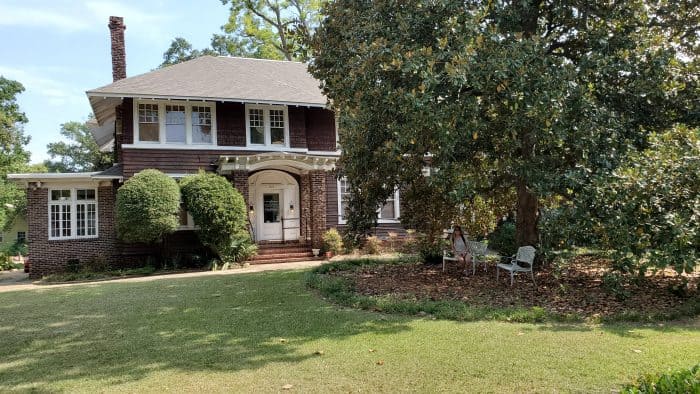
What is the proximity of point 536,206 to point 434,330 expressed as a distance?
6.03 meters

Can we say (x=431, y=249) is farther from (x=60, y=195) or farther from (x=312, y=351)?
(x=60, y=195)

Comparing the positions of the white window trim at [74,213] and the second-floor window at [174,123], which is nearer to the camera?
the white window trim at [74,213]

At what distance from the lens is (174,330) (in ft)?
23.5

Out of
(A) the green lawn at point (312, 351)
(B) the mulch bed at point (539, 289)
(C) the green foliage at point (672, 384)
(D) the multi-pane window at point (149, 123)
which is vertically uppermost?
(D) the multi-pane window at point (149, 123)

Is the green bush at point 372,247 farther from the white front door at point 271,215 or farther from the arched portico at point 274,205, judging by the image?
the white front door at point 271,215

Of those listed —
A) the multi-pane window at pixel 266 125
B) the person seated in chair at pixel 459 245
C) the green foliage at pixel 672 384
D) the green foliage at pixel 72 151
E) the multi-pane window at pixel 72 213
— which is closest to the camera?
the green foliage at pixel 672 384

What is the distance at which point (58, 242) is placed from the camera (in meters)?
16.4

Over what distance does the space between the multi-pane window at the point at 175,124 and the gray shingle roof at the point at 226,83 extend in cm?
74

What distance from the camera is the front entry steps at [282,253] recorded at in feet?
56.6

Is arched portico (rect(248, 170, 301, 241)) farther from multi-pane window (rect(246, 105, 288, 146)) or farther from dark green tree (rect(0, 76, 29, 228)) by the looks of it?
dark green tree (rect(0, 76, 29, 228))

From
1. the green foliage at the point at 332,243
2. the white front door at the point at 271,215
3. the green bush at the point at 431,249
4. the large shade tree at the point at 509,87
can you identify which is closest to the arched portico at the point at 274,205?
the white front door at the point at 271,215

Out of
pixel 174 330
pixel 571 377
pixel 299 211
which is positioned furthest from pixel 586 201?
pixel 299 211

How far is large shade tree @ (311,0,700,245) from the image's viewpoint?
7730mm

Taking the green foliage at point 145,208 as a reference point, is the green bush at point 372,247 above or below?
below
